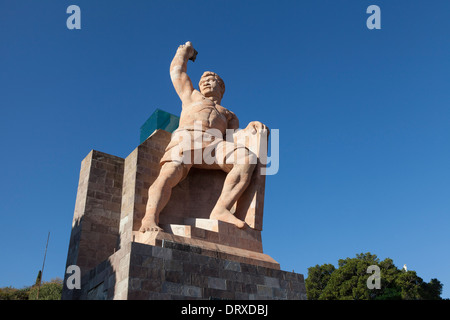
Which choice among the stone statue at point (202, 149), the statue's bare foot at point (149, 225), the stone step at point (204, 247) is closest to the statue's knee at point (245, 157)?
the stone statue at point (202, 149)

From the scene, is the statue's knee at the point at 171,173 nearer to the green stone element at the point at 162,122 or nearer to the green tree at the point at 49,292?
the green stone element at the point at 162,122

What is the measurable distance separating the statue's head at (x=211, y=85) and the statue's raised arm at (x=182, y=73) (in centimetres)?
36

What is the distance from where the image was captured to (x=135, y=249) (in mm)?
8609

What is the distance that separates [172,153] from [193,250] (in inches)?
115

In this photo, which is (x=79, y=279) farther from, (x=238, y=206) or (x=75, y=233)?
(x=238, y=206)

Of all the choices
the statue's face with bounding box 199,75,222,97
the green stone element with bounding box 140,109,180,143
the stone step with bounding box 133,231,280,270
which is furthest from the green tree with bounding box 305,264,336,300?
the stone step with bounding box 133,231,280,270

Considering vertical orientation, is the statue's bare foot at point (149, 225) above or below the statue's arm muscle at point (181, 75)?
below

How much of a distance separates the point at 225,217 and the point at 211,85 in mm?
4040

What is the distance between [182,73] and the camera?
1306cm

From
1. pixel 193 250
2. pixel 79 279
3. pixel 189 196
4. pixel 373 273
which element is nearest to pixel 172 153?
pixel 189 196

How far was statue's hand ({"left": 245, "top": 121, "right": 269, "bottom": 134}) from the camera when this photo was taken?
489 inches

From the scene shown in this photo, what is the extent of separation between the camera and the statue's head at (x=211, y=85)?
13.1m
